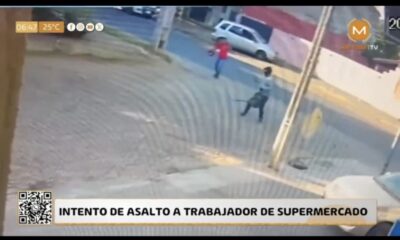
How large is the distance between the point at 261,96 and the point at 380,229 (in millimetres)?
552

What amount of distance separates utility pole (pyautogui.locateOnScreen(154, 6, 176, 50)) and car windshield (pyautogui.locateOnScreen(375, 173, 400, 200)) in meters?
0.78

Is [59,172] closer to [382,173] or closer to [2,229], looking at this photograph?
[2,229]

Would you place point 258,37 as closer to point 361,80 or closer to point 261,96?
point 261,96

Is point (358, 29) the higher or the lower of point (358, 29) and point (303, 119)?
the higher

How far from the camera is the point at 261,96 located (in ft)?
6.54

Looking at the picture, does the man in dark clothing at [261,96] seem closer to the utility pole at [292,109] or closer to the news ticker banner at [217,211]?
the utility pole at [292,109]

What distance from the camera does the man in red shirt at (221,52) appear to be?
199cm

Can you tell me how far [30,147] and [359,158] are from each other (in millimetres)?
1000

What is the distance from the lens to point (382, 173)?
2025 mm

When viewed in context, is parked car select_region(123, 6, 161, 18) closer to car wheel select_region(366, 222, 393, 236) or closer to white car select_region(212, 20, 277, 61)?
white car select_region(212, 20, 277, 61)

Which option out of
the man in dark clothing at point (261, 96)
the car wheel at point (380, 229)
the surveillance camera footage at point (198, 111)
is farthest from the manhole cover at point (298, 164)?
the car wheel at point (380, 229)

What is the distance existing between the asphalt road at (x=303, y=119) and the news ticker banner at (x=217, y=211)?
12 centimetres

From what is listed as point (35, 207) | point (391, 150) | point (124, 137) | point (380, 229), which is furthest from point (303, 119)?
point (35, 207)

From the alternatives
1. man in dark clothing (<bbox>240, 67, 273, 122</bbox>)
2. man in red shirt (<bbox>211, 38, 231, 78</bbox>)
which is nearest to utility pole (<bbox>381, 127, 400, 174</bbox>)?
man in dark clothing (<bbox>240, 67, 273, 122</bbox>)
